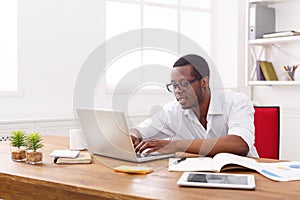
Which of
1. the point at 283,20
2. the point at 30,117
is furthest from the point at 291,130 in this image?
the point at 30,117

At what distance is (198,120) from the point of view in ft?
7.54

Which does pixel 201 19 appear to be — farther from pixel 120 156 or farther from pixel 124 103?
pixel 120 156

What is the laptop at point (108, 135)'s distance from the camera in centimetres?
170

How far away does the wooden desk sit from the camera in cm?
129

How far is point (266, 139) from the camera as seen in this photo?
2467 mm

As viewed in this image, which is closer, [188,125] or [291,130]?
[188,125]

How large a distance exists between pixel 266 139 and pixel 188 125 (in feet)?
1.47

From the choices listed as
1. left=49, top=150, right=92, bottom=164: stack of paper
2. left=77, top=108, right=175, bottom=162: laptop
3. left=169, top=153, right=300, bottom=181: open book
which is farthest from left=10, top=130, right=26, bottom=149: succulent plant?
left=169, top=153, right=300, bottom=181: open book

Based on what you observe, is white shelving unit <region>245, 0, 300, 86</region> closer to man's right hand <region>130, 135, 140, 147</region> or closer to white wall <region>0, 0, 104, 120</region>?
white wall <region>0, 0, 104, 120</region>

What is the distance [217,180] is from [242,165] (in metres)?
0.21

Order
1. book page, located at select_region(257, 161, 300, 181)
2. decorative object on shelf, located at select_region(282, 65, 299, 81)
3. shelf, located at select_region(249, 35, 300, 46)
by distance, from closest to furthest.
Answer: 1. book page, located at select_region(257, 161, 300, 181)
2. shelf, located at select_region(249, 35, 300, 46)
3. decorative object on shelf, located at select_region(282, 65, 299, 81)

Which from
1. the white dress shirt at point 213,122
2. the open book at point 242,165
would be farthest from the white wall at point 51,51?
the open book at point 242,165

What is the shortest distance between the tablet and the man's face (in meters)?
0.65

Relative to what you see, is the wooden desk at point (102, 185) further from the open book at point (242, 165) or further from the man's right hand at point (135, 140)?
the man's right hand at point (135, 140)
